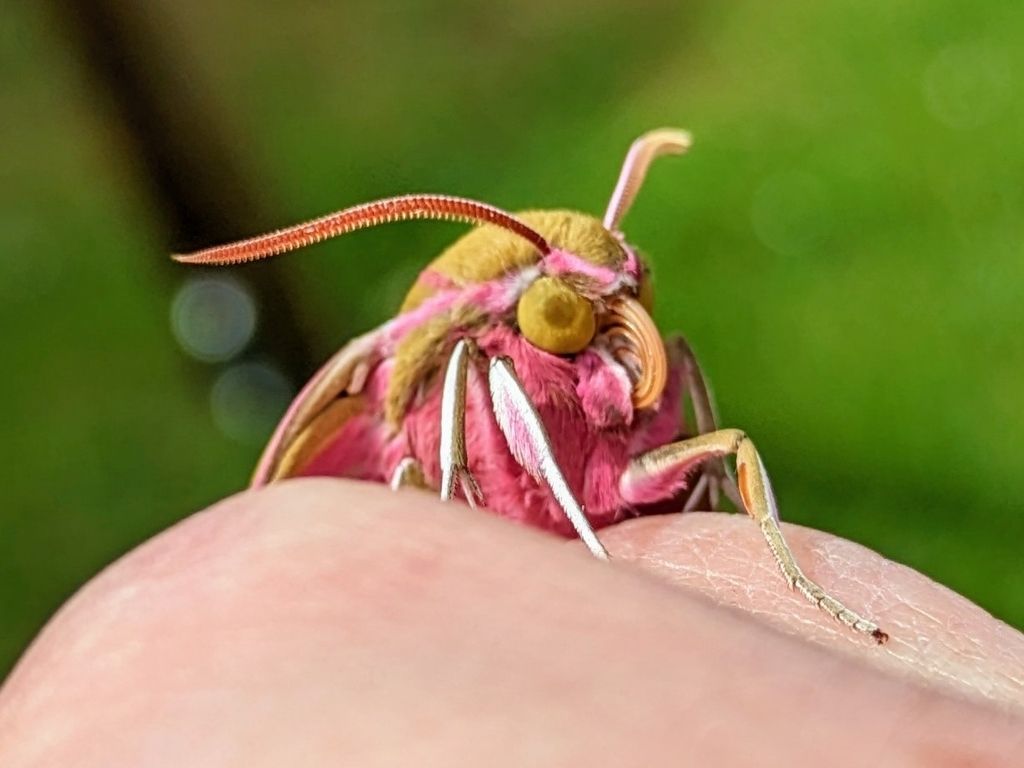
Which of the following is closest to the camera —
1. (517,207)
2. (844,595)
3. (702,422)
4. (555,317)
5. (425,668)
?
(425,668)

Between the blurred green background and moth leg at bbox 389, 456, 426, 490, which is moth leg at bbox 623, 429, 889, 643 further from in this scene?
the blurred green background

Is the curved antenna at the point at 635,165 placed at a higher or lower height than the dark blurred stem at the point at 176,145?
lower

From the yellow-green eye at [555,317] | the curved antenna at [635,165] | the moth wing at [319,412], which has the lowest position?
the moth wing at [319,412]

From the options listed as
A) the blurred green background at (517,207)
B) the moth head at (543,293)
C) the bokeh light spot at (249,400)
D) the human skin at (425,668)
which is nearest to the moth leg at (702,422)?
the moth head at (543,293)

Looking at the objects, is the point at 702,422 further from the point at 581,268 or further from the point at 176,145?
the point at 176,145

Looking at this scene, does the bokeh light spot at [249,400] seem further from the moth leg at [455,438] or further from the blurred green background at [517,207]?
the moth leg at [455,438]

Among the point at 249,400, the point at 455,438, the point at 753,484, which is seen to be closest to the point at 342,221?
the point at 455,438
